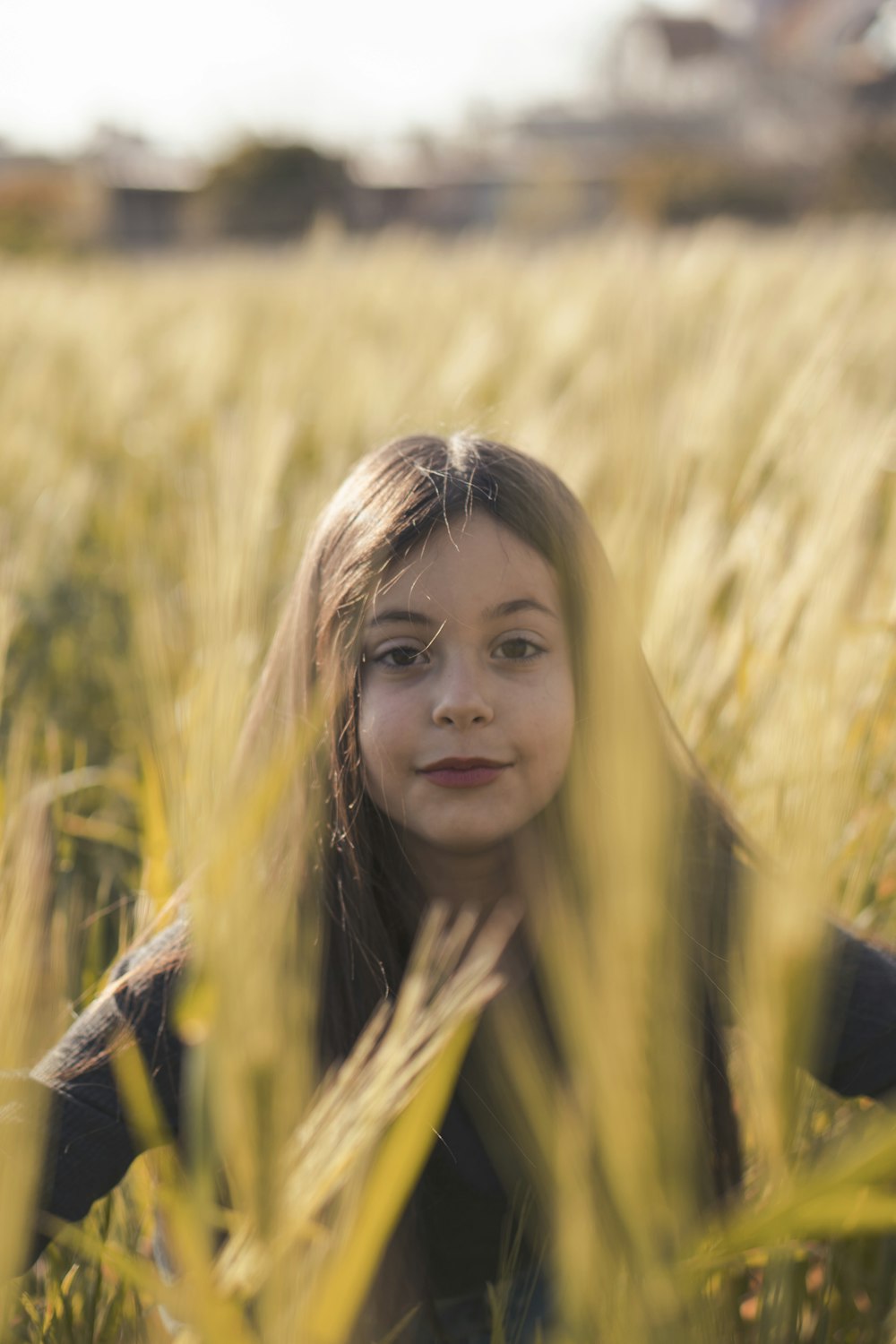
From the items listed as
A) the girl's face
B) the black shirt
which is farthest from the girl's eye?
the black shirt

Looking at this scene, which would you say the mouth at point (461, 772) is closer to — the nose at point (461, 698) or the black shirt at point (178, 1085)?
the nose at point (461, 698)

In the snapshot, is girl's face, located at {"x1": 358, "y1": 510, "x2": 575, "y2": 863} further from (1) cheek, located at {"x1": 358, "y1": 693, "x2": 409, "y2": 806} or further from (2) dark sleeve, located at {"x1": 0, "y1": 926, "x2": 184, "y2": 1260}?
(2) dark sleeve, located at {"x1": 0, "y1": 926, "x2": 184, "y2": 1260}

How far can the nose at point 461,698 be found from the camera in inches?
30.5

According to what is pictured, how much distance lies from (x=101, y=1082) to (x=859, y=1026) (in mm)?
459

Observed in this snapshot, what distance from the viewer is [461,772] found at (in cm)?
80

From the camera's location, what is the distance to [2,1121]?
49 centimetres

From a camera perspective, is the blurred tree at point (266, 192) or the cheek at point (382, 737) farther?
the blurred tree at point (266, 192)

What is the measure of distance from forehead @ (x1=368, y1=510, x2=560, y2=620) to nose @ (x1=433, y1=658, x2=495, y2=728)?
4cm

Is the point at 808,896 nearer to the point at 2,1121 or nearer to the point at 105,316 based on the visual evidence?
the point at 2,1121

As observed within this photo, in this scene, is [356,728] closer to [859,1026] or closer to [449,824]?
[449,824]

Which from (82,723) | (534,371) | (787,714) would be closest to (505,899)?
(787,714)

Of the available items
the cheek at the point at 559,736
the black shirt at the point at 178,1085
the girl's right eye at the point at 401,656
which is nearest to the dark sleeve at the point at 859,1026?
the black shirt at the point at 178,1085

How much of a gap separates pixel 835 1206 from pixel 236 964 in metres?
Answer: 0.20

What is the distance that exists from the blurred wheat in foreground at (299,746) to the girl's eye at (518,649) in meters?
0.08
